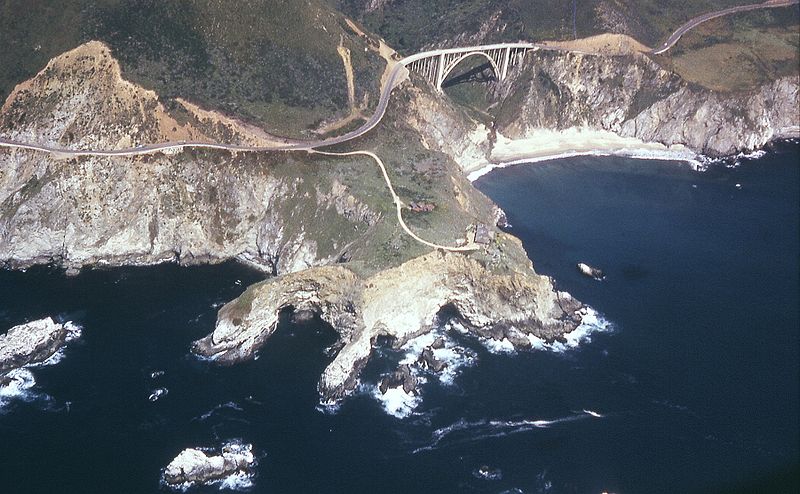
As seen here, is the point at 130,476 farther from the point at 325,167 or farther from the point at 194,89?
the point at 194,89

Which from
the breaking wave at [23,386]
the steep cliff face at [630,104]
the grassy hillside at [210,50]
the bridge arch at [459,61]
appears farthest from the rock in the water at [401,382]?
the bridge arch at [459,61]

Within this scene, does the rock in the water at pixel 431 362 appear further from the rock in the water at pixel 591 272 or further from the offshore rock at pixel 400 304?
the rock in the water at pixel 591 272

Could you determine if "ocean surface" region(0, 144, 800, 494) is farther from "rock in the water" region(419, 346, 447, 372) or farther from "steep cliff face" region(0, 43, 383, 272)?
"steep cliff face" region(0, 43, 383, 272)

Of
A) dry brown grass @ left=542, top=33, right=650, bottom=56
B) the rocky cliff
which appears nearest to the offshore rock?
the rocky cliff

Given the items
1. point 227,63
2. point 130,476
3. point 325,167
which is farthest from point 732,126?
point 130,476

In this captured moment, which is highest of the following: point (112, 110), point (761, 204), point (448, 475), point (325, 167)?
point (112, 110)

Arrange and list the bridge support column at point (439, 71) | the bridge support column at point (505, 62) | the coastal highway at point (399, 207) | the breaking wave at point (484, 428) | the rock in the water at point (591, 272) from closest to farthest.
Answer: the breaking wave at point (484, 428) < the coastal highway at point (399, 207) < the rock in the water at point (591, 272) < the bridge support column at point (439, 71) < the bridge support column at point (505, 62)
